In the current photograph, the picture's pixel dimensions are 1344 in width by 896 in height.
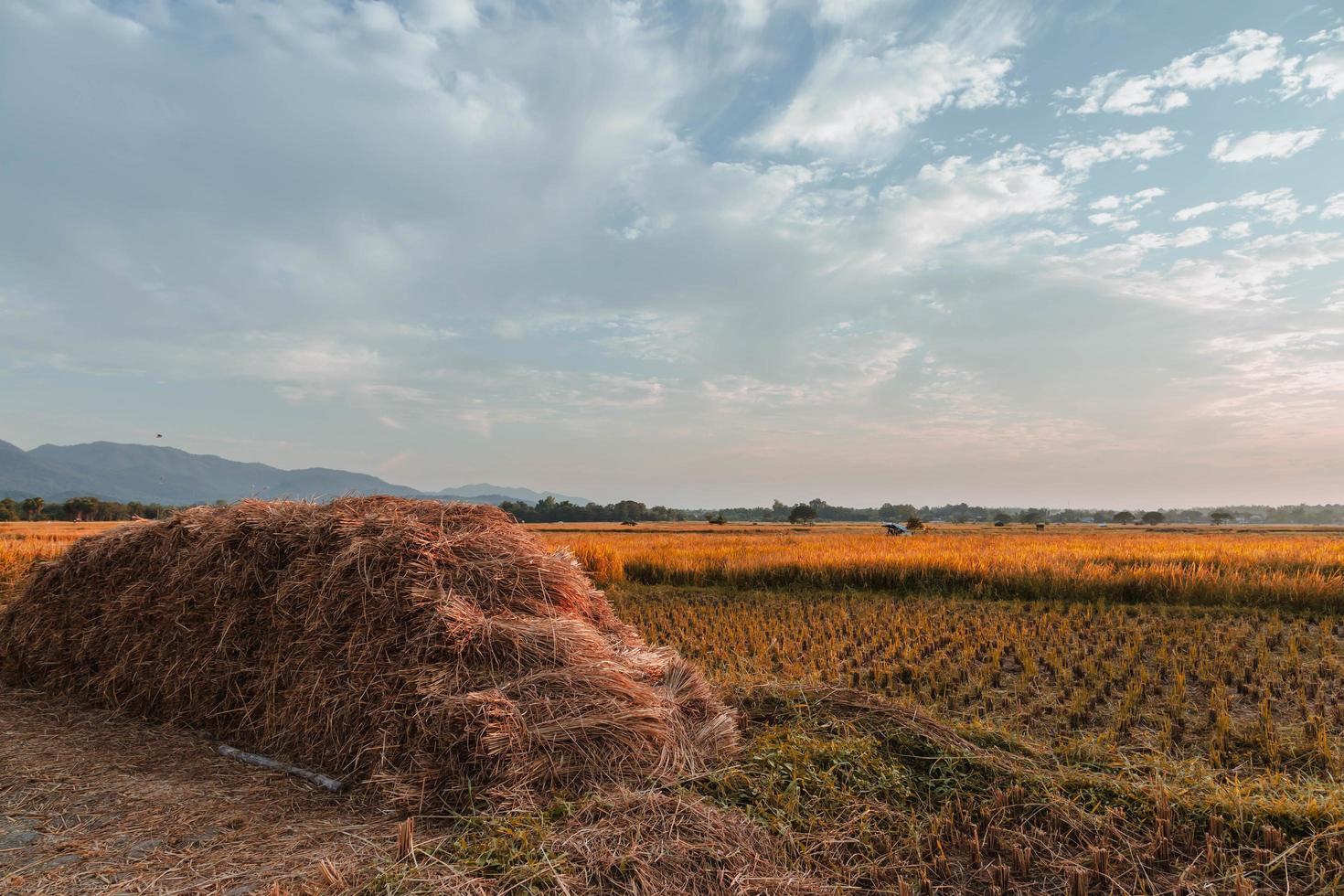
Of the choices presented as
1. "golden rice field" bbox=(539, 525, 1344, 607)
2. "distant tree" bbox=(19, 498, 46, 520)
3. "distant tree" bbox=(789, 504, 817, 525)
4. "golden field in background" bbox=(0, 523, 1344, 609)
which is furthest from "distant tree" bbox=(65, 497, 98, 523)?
"distant tree" bbox=(789, 504, 817, 525)

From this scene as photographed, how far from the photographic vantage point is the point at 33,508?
234 ft

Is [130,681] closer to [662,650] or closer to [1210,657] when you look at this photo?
[662,650]

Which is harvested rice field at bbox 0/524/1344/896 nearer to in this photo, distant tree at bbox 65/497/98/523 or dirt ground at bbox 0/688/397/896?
dirt ground at bbox 0/688/397/896

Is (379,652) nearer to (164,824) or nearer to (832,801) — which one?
(164,824)

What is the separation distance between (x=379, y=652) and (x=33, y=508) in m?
93.3

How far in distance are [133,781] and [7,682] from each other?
15.9ft

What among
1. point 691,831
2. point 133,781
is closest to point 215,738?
point 133,781

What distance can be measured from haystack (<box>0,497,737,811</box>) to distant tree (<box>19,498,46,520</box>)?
273 ft

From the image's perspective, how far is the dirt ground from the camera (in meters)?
3.55

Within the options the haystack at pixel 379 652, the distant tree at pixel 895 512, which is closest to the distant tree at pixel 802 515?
the distant tree at pixel 895 512

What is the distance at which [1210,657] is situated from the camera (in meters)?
9.35

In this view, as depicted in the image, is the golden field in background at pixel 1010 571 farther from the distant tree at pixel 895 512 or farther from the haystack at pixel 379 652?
the distant tree at pixel 895 512

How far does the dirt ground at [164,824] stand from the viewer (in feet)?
11.6

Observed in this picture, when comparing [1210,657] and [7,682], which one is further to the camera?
[1210,657]
